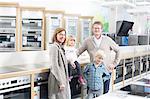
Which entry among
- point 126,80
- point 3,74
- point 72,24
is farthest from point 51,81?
point 72,24

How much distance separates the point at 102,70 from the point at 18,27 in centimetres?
181

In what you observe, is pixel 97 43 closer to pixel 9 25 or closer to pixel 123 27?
pixel 9 25

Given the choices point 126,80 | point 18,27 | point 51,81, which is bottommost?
point 126,80

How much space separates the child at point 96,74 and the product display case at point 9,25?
1573 mm

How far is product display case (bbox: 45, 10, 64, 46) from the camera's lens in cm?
467

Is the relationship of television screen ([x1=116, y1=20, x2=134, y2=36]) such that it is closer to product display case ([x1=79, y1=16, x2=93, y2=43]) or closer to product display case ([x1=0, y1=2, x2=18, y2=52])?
product display case ([x1=79, y1=16, x2=93, y2=43])

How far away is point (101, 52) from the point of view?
9.93ft

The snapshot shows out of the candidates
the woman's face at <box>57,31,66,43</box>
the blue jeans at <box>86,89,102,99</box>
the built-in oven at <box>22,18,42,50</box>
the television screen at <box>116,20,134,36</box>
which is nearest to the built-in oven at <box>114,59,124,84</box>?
the television screen at <box>116,20,134,36</box>

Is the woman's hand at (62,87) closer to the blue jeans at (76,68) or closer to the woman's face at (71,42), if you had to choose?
the blue jeans at (76,68)

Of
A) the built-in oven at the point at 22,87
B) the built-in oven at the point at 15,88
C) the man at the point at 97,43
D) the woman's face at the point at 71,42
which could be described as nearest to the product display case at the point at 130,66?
the man at the point at 97,43

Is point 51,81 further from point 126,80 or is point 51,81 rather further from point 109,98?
point 126,80

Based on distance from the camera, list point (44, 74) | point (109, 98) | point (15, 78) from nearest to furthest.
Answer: point (109, 98) < point (15, 78) < point (44, 74)

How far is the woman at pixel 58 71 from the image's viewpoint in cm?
252

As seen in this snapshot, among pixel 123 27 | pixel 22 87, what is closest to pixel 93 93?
pixel 22 87
